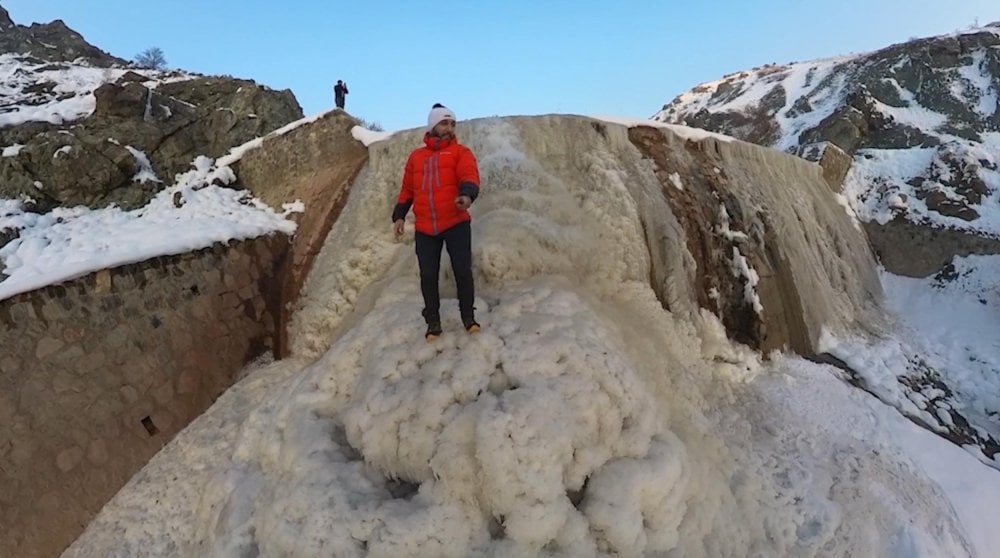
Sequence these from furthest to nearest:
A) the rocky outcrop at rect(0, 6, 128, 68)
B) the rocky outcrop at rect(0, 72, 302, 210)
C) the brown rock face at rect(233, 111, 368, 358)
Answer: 1. the rocky outcrop at rect(0, 6, 128, 68)
2. the rocky outcrop at rect(0, 72, 302, 210)
3. the brown rock face at rect(233, 111, 368, 358)

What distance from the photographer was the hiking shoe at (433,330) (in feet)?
12.8

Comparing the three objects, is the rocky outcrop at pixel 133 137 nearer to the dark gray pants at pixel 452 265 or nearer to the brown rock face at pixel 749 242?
the dark gray pants at pixel 452 265

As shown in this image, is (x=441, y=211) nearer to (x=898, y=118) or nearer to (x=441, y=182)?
(x=441, y=182)

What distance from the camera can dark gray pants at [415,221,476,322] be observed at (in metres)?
3.87

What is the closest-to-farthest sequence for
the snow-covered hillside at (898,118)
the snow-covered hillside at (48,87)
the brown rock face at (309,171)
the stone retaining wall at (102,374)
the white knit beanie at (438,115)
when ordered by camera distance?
the white knit beanie at (438,115) < the stone retaining wall at (102,374) < the brown rock face at (309,171) < the snow-covered hillside at (48,87) < the snow-covered hillside at (898,118)

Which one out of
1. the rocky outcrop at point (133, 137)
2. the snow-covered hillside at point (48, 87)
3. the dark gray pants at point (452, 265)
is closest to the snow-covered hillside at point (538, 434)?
the dark gray pants at point (452, 265)

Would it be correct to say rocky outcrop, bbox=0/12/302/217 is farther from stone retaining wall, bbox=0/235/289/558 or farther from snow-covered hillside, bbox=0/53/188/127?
stone retaining wall, bbox=0/235/289/558

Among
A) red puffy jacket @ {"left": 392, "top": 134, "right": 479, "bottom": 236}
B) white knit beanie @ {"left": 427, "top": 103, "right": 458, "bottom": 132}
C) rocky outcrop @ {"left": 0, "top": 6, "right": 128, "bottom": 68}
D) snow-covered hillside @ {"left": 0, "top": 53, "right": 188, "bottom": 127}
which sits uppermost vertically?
rocky outcrop @ {"left": 0, "top": 6, "right": 128, "bottom": 68}

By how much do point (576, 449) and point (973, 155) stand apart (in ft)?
41.7

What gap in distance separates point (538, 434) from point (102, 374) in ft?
12.0

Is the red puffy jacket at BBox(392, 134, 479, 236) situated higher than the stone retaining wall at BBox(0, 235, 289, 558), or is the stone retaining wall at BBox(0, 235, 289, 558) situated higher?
the red puffy jacket at BBox(392, 134, 479, 236)

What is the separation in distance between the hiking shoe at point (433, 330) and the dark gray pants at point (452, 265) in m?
0.03

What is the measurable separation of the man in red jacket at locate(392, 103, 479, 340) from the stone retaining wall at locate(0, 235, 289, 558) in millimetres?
2574

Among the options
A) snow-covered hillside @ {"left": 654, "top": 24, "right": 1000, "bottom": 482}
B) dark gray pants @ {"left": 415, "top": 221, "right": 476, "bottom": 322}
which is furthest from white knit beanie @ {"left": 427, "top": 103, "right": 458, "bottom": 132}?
snow-covered hillside @ {"left": 654, "top": 24, "right": 1000, "bottom": 482}
